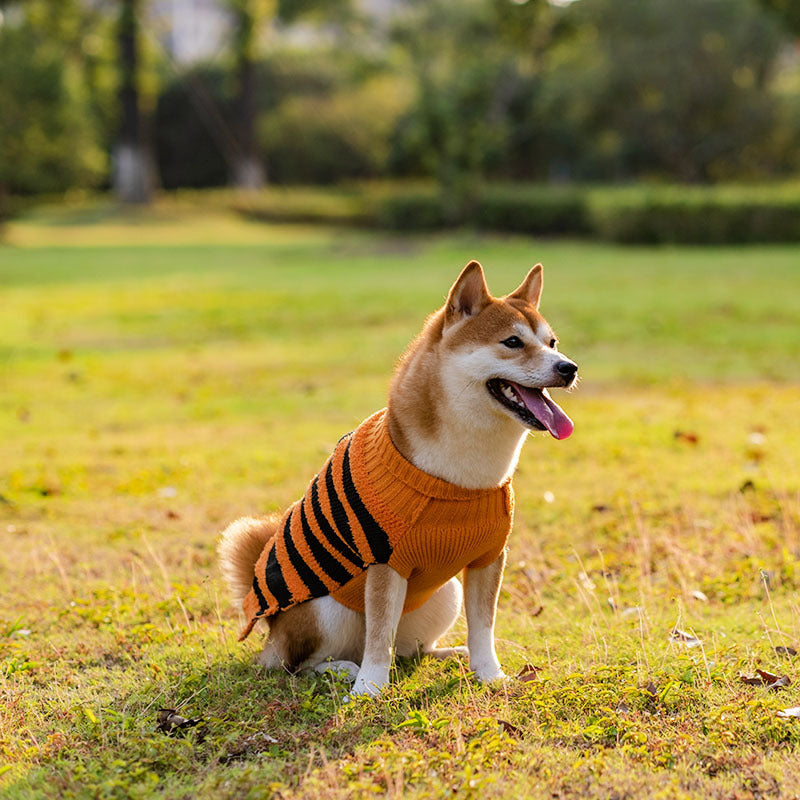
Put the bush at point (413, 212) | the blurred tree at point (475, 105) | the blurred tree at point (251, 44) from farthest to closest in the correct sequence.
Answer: the blurred tree at point (251, 44), the bush at point (413, 212), the blurred tree at point (475, 105)

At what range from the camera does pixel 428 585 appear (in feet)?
13.2

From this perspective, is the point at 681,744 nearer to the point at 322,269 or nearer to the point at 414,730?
the point at 414,730

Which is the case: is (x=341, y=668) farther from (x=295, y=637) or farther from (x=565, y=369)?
(x=565, y=369)

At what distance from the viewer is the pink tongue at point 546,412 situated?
3775 millimetres

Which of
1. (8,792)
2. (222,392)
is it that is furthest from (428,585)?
(222,392)

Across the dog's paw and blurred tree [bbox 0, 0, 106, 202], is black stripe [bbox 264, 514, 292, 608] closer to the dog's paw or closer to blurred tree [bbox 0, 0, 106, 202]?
the dog's paw

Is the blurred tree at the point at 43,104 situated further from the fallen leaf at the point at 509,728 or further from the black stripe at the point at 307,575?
the fallen leaf at the point at 509,728

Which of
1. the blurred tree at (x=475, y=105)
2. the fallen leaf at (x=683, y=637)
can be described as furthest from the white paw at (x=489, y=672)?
the blurred tree at (x=475, y=105)

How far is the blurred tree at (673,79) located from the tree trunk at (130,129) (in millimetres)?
15371

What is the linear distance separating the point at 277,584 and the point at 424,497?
0.75 metres

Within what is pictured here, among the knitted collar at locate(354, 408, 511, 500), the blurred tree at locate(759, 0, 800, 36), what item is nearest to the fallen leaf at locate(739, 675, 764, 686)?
the knitted collar at locate(354, 408, 511, 500)

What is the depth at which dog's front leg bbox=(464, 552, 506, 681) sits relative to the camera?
4.11m

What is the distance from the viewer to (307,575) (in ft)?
13.2

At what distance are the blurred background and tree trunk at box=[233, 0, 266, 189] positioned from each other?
8 centimetres
